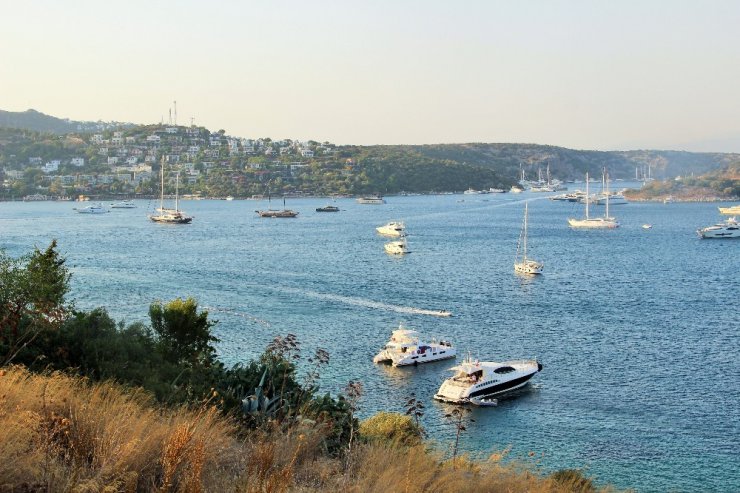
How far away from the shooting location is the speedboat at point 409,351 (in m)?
23.1

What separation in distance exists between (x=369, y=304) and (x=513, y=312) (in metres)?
6.00

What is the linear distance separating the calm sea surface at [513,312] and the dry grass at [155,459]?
18.9 feet

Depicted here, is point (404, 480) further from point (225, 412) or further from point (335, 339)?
point (335, 339)

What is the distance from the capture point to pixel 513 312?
31531mm

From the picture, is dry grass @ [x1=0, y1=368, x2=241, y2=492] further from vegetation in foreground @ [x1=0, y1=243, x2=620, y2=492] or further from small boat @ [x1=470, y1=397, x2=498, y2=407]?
small boat @ [x1=470, y1=397, x2=498, y2=407]

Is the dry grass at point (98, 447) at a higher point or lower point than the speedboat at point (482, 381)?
higher

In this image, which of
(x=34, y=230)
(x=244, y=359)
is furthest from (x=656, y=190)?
(x=244, y=359)

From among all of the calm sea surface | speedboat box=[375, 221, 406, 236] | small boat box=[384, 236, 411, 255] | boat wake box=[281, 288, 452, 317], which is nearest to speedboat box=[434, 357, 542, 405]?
the calm sea surface

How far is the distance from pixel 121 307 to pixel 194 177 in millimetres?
111416

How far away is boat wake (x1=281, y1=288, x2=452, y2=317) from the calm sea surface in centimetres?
15

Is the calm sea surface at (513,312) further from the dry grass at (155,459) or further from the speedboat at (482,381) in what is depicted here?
the dry grass at (155,459)

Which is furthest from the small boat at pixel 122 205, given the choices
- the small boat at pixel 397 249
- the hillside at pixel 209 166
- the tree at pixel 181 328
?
the tree at pixel 181 328

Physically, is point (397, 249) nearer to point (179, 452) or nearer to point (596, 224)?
point (596, 224)

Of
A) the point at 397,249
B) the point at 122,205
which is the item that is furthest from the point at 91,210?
the point at 397,249
